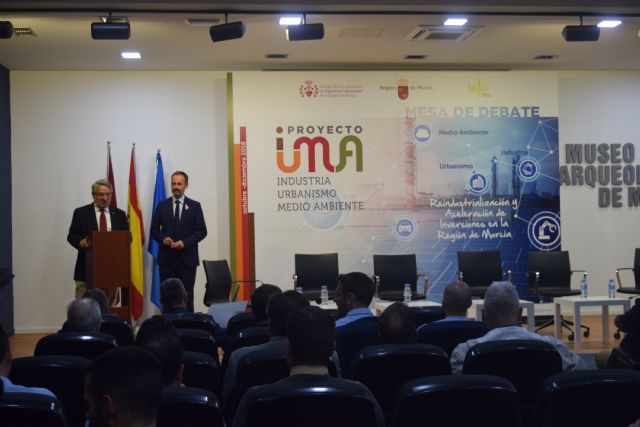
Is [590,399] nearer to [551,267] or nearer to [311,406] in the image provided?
[311,406]

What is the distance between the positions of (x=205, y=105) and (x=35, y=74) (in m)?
2.19

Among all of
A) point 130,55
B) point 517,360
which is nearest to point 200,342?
point 517,360

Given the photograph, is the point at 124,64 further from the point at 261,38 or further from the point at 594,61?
the point at 594,61

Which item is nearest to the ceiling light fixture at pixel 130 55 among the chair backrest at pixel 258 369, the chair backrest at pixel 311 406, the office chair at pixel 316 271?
the office chair at pixel 316 271

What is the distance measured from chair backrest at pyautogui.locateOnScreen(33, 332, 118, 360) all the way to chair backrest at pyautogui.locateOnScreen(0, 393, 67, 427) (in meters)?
1.66

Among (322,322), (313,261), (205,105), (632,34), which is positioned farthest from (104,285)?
(632,34)

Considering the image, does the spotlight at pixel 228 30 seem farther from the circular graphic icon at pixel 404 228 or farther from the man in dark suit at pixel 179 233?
the circular graphic icon at pixel 404 228

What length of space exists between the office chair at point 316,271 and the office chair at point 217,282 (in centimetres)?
83

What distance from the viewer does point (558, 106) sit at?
11.5 metres

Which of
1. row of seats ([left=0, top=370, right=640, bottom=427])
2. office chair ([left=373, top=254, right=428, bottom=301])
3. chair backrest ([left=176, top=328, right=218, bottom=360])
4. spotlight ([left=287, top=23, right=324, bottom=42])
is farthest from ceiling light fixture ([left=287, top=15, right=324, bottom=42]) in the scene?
row of seats ([left=0, top=370, right=640, bottom=427])

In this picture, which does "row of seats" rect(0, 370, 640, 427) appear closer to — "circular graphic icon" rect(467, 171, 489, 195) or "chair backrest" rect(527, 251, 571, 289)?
"chair backrest" rect(527, 251, 571, 289)

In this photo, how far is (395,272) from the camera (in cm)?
1019

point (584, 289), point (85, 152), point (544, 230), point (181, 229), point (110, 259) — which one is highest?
point (85, 152)

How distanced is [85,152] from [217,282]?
2.57 meters
